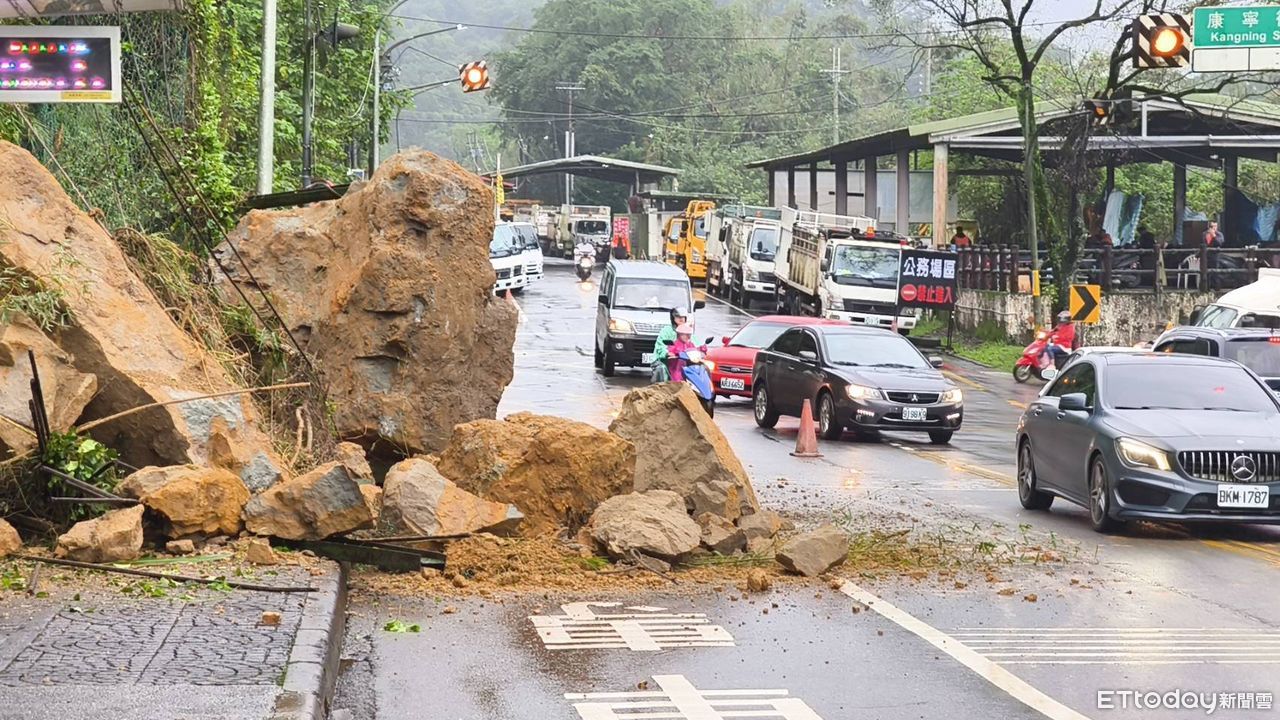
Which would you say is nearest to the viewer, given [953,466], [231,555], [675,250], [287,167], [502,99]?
[231,555]

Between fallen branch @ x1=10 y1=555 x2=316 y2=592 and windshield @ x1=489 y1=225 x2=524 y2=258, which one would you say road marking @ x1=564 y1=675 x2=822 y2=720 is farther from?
windshield @ x1=489 y1=225 x2=524 y2=258

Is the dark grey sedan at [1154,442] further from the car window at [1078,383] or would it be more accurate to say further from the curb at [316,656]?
the curb at [316,656]

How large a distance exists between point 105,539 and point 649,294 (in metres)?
25.6

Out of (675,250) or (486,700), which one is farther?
(675,250)

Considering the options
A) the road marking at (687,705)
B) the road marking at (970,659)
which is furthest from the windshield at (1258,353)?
the road marking at (687,705)

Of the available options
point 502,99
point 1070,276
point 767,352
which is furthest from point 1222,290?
point 502,99

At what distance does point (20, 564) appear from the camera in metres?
9.33

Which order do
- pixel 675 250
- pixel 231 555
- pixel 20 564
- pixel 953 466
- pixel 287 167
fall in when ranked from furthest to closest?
pixel 675 250, pixel 287 167, pixel 953 466, pixel 231 555, pixel 20 564

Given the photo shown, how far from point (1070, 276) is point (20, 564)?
35312mm

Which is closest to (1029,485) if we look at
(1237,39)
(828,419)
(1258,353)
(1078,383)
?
(1078,383)

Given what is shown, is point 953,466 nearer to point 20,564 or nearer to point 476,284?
point 476,284

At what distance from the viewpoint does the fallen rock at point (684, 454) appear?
12320 mm

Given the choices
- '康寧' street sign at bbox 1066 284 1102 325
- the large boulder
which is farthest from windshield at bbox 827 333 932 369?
the large boulder

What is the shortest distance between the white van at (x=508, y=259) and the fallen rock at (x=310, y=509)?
1712 inches
